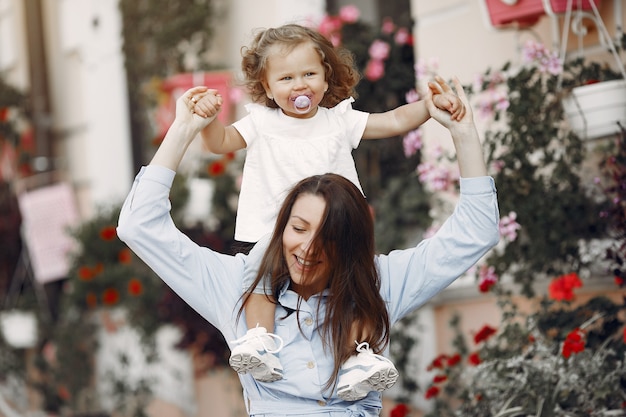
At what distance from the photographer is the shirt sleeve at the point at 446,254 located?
2.61 meters

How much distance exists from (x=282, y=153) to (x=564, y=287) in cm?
127

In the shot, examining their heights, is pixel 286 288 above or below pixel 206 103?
below

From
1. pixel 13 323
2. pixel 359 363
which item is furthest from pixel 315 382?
pixel 13 323

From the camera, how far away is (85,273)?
6.86m

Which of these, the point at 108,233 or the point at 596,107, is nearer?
the point at 596,107

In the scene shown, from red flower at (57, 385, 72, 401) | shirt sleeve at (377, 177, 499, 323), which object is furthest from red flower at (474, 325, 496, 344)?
red flower at (57, 385, 72, 401)

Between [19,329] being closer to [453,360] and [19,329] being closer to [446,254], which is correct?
[453,360]

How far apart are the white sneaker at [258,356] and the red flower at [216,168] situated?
3255 millimetres

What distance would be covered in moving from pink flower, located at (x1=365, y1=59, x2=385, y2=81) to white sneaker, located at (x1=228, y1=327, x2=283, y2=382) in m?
2.74

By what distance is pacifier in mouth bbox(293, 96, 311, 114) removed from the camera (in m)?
2.74

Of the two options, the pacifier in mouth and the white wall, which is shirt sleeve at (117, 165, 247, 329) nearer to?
the pacifier in mouth

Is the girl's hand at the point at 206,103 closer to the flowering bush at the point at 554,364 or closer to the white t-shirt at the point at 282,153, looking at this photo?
the white t-shirt at the point at 282,153

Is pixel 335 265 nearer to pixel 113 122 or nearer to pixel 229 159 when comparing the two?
pixel 229 159

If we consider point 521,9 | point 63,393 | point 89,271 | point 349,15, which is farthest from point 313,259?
point 63,393
